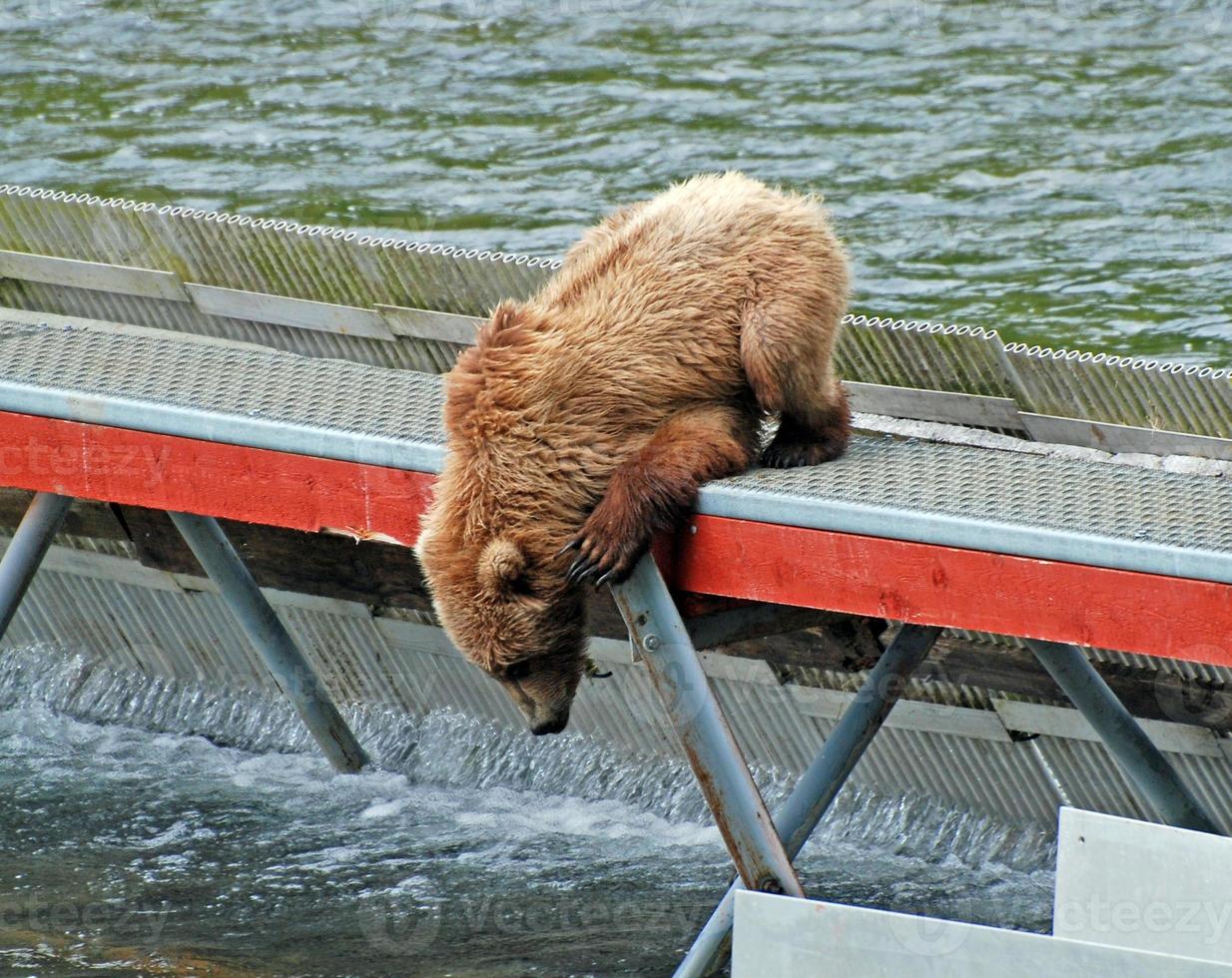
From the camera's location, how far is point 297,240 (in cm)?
855

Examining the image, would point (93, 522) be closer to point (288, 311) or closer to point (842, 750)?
point (288, 311)

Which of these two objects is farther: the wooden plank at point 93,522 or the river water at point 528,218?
the wooden plank at point 93,522

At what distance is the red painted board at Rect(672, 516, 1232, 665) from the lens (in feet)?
15.4

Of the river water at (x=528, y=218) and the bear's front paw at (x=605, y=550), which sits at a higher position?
the bear's front paw at (x=605, y=550)

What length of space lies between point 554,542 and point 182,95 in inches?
463

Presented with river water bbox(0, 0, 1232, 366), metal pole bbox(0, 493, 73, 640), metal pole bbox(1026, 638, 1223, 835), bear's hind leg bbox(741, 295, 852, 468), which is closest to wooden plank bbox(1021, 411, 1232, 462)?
metal pole bbox(1026, 638, 1223, 835)

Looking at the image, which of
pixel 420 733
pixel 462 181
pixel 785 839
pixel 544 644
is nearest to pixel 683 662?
pixel 544 644

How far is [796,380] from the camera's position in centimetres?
559

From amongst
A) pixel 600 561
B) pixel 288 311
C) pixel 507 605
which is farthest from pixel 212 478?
pixel 288 311

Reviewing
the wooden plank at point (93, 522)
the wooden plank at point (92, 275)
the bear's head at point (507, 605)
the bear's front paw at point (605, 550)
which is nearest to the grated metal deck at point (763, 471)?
the bear's front paw at point (605, 550)

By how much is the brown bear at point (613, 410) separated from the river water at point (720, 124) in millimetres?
5927

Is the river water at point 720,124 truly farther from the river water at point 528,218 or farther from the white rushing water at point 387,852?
the white rushing water at point 387,852

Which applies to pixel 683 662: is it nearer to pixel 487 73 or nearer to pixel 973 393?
pixel 973 393

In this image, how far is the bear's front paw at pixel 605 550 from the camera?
519cm
